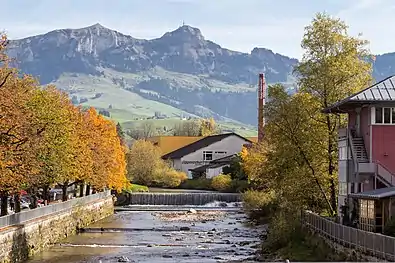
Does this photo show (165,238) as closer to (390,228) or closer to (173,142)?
(390,228)

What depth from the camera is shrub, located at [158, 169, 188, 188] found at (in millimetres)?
130500

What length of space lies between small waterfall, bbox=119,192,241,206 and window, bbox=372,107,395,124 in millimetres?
60805

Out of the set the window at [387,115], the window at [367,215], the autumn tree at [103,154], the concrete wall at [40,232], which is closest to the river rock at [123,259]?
the concrete wall at [40,232]

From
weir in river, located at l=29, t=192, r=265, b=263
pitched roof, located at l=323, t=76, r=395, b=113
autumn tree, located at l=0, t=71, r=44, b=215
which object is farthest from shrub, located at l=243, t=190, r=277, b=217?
autumn tree, located at l=0, t=71, r=44, b=215

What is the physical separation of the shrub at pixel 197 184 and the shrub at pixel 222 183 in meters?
2.54

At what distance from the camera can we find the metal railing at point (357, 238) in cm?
2952

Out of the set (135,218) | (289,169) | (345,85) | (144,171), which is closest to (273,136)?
(289,169)

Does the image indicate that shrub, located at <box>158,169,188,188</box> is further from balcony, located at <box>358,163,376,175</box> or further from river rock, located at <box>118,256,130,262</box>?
balcony, located at <box>358,163,376,175</box>

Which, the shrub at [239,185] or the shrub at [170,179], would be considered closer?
the shrub at [239,185]

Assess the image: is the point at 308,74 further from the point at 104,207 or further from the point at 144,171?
the point at 144,171

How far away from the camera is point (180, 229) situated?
66438 mm

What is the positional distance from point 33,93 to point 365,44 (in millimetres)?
22393

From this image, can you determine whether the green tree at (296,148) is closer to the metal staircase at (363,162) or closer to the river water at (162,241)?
the river water at (162,241)

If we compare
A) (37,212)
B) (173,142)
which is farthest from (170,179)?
(37,212)
